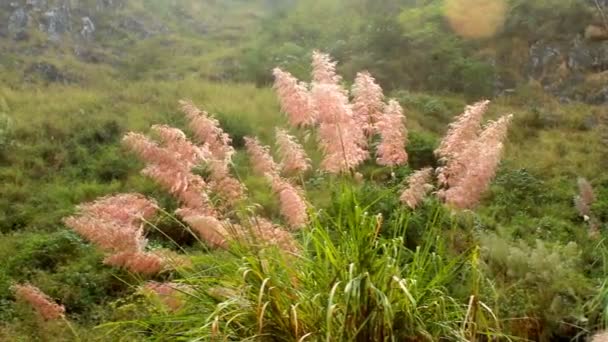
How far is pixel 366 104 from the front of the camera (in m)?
4.11

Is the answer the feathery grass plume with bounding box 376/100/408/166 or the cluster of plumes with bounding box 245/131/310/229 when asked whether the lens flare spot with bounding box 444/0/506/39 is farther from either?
the cluster of plumes with bounding box 245/131/310/229

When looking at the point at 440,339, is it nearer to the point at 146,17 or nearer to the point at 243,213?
the point at 243,213

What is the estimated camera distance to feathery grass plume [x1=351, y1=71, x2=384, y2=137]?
4062 mm

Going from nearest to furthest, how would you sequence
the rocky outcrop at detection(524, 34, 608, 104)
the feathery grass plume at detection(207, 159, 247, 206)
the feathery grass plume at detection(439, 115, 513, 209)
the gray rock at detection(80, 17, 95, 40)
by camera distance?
the feathery grass plume at detection(439, 115, 513, 209) → the feathery grass plume at detection(207, 159, 247, 206) → the rocky outcrop at detection(524, 34, 608, 104) → the gray rock at detection(80, 17, 95, 40)

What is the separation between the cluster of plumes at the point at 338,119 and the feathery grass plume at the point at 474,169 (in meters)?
0.40

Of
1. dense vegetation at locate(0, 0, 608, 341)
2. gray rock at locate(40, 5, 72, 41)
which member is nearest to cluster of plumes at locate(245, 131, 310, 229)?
dense vegetation at locate(0, 0, 608, 341)

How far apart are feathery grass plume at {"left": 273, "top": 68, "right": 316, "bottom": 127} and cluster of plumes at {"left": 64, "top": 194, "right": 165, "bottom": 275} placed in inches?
36.3

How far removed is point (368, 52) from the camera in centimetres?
1830

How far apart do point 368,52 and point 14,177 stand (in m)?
10.3

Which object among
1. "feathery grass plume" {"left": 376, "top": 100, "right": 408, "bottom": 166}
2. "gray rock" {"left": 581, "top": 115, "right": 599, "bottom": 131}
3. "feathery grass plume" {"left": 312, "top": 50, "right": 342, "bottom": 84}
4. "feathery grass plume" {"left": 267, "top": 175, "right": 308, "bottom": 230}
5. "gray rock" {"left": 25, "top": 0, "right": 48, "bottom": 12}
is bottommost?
"gray rock" {"left": 581, "top": 115, "right": 599, "bottom": 131}

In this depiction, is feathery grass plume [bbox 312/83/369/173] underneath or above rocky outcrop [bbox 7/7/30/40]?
above

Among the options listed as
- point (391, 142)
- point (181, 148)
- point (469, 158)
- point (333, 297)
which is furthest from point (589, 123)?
point (333, 297)

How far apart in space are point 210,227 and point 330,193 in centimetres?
97

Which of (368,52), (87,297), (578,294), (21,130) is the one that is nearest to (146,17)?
(368,52)
